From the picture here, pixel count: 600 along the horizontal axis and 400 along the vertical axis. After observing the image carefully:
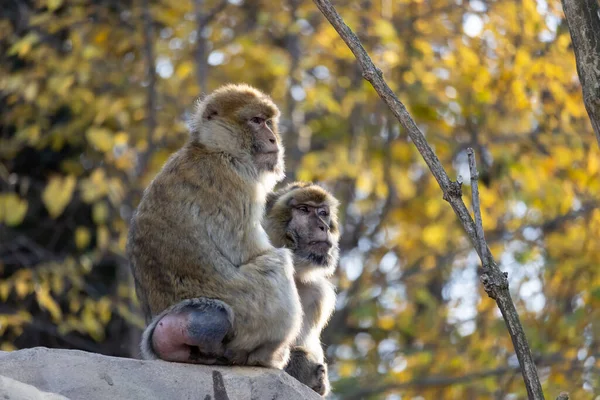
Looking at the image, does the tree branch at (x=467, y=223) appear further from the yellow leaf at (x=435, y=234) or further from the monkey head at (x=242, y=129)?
the yellow leaf at (x=435, y=234)

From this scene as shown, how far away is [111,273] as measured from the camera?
10.2 m

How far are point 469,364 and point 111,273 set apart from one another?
3.59 meters

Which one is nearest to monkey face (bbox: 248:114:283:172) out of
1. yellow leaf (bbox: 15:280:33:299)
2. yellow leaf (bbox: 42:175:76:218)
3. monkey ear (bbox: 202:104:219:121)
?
monkey ear (bbox: 202:104:219:121)

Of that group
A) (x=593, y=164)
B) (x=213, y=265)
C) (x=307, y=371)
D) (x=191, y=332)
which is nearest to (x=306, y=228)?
(x=307, y=371)

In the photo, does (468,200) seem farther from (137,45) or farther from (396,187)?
(137,45)

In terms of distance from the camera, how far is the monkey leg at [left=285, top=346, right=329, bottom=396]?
190 inches

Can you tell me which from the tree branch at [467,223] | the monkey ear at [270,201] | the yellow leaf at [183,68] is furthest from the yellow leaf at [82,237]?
the tree branch at [467,223]

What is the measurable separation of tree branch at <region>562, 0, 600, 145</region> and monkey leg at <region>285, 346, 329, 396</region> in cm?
214

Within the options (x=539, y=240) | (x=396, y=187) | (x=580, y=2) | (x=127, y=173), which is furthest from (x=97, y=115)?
(x=580, y=2)

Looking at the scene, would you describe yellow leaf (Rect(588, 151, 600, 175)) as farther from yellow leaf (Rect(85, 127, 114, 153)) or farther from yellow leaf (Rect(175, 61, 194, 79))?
yellow leaf (Rect(85, 127, 114, 153))

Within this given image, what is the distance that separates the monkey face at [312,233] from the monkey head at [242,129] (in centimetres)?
29

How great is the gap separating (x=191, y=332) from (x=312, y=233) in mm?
1090

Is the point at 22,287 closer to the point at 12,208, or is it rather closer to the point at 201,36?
the point at 12,208

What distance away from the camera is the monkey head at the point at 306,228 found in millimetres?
4992
